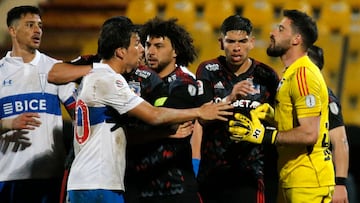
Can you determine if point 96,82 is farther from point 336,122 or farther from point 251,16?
point 251,16

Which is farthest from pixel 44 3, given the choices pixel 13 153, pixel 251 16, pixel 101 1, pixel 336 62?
pixel 13 153

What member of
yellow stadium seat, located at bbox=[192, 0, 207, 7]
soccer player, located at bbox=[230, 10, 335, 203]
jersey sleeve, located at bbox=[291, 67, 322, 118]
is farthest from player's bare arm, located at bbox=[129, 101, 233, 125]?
yellow stadium seat, located at bbox=[192, 0, 207, 7]

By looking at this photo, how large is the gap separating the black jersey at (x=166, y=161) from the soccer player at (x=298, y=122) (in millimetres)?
337

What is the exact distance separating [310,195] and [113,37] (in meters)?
1.52

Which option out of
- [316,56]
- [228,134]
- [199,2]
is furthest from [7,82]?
[199,2]

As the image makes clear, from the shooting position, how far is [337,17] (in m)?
11.0

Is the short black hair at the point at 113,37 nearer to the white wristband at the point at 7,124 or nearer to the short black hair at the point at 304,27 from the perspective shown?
the white wristband at the point at 7,124

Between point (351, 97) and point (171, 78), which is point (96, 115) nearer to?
point (171, 78)

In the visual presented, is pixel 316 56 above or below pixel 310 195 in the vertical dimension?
above

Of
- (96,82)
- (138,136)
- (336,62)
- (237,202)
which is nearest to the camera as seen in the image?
(96,82)

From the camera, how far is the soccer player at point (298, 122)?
5.57 m

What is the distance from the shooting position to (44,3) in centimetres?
1216

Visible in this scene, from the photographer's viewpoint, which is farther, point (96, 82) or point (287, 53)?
point (287, 53)

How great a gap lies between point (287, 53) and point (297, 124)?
480mm
